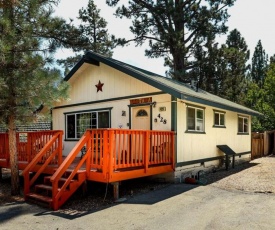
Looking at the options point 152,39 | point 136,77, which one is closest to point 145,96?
point 136,77

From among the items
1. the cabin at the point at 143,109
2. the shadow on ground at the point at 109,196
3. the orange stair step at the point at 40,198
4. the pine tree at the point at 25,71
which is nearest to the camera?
the shadow on ground at the point at 109,196

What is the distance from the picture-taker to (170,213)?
17.3ft

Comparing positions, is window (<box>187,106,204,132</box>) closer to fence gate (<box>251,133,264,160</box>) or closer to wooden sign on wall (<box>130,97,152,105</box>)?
wooden sign on wall (<box>130,97,152,105</box>)

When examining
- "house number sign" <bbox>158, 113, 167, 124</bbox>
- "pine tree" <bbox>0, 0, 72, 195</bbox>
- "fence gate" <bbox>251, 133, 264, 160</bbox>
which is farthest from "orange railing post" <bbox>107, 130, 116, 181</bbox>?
"fence gate" <bbox>251, 133, 264, 160</bbox>

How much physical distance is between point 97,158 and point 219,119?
6624mm

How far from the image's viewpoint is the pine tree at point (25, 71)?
6527 mm

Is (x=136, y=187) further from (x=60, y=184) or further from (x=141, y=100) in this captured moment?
(x=141, y=100)

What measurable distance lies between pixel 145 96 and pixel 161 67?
54.7ft

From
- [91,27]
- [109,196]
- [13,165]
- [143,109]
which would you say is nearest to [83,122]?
[143,109]

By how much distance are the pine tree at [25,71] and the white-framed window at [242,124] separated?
31.1 feet

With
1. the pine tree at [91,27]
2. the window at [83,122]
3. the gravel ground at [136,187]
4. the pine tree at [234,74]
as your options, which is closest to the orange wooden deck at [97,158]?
the gravel ground at [136,187]

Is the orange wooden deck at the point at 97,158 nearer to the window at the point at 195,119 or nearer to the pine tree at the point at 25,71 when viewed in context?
the pine tree at the point at 25,71

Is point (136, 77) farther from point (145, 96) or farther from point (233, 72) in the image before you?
point (233, 72)

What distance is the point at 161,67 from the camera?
2512cm
